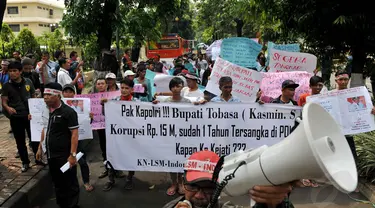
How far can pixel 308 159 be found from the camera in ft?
3.41

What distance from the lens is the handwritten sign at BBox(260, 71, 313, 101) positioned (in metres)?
5.95

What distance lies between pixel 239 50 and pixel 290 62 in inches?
40.4

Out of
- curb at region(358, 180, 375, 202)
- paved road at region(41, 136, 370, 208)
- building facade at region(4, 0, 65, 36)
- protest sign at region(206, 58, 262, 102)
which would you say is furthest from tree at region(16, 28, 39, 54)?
building facade at region(4, 0, 65, 36)

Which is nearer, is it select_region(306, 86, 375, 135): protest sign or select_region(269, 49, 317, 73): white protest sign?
select_region(306, 86, 375, 135): protest sign

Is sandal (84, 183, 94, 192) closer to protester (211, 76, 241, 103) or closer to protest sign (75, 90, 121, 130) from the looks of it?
protest sign (75, 90, 121, 130)

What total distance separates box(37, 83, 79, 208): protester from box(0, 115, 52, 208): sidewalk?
74 centimetres

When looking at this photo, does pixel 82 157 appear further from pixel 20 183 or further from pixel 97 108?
pixel 20 183

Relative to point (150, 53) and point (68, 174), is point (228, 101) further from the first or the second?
point (150, 53)

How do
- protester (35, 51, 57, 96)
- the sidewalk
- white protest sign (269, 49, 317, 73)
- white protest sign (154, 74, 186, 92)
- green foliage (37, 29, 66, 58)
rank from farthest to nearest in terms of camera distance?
green foliage (37, 29, 66, 58)
protester (35, 51, 57, 96)
white protest sign (154, 74, 186, 92)
white protest sign (269, 49, 317, 73)
the sidewalk

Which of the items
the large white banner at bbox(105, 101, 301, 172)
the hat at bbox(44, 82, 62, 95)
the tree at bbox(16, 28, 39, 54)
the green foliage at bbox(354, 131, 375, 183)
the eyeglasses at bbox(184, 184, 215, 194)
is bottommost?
the green foliage at bbox(354, 131, 375, 183)

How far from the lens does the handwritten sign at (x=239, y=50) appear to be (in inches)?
278

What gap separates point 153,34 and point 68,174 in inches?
372

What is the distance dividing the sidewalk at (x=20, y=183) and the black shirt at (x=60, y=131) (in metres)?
0.99

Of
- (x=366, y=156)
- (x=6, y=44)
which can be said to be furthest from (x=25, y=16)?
(x=366, y=156)
